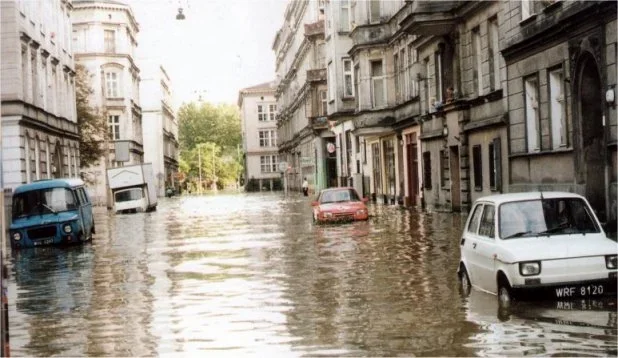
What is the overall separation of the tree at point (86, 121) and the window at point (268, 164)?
55.4 m

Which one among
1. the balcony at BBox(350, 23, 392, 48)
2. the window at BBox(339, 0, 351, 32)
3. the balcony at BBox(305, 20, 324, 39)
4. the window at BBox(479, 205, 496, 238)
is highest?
the balcony at BBox(305, 20, 324, 39)

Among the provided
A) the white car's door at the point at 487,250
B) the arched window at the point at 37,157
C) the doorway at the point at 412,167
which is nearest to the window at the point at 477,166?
the doorway at the point at 412,167

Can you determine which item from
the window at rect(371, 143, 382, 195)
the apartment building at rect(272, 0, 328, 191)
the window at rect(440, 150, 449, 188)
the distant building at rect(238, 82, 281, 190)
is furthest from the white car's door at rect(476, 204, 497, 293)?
the distant building at rect(238, 82, 281, 190)

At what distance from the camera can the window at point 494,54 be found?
2842 cm

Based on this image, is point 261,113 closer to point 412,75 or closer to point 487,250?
point 412,75

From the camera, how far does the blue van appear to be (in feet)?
89.9

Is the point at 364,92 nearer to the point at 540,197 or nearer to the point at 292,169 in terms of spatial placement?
the point at 540,197

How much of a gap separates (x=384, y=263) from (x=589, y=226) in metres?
6.56

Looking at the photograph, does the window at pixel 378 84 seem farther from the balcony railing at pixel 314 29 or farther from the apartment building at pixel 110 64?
the apartment building at pixel 110 64

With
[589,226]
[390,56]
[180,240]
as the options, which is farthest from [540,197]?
[390,56]

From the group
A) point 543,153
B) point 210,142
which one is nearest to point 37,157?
point 543,153

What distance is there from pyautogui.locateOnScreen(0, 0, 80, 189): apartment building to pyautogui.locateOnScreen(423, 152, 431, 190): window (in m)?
16.4

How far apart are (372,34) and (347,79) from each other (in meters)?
9.54

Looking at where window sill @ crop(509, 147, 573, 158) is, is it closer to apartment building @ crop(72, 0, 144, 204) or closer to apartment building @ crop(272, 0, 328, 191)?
apartment building @ crop(272, 0, 328, 191)
